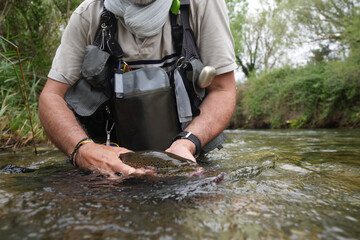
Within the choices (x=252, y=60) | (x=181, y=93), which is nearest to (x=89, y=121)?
(x=181, y=93)

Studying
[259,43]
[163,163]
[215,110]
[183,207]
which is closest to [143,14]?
[215,110]

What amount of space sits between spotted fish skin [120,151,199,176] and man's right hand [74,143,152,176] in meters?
0.04

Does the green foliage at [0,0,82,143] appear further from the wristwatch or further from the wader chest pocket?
the wristwatch

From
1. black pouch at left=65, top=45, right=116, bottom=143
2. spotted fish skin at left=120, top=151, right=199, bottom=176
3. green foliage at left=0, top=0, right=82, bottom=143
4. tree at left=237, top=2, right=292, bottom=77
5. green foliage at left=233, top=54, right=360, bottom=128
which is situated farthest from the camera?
tree at left=237, top=2, right=292, bottom=77

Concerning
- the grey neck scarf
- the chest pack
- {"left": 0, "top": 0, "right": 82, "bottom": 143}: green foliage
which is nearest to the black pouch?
the chest pack

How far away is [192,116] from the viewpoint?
2219 mm

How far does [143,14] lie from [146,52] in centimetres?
28

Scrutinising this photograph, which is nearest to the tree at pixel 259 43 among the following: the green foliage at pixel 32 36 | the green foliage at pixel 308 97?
the green foliage at pixel 308 97

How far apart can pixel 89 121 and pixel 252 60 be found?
2464 centimetres

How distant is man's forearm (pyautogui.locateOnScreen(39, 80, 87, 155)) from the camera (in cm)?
200

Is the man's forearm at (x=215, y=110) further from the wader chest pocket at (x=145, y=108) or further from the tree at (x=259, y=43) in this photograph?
the tree at (x=259, y=43)

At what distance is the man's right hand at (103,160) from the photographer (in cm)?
153

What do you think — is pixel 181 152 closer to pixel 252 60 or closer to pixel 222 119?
pixel 222 119

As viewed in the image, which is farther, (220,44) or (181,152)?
(220,44)
